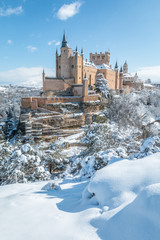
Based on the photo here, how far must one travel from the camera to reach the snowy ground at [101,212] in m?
2.14

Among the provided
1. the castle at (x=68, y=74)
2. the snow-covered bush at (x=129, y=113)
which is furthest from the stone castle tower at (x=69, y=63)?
the snow-covered bush at (x=129, y=113)

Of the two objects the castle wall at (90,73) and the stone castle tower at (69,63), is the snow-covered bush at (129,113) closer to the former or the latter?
the castle wall at (90,73)

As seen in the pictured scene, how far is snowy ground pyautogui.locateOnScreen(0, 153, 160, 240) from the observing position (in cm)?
214

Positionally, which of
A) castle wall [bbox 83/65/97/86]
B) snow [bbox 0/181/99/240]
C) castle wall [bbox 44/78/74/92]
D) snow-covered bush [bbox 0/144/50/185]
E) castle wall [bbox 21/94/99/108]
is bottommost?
snow-covered bush [bbox 0/144/50/185]

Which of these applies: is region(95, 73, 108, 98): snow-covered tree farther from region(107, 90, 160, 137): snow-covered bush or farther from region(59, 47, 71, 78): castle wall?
region(59, 47, 71, 78): castle wall

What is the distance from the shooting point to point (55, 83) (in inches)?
1192

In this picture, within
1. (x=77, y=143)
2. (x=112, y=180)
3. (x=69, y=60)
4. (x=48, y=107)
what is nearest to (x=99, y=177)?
(x=112, y=180)

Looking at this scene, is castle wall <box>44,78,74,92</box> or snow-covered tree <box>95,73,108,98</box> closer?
castle wall <box>44,78,74,92</box>

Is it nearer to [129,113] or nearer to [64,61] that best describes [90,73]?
[64,61]

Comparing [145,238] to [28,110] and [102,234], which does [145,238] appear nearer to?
[102,234]

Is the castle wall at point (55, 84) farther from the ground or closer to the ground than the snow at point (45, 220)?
farther from the ground

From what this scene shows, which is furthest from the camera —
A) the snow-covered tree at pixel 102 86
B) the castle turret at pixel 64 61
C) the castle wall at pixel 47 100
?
the snow-covered tree at pixel 102 86

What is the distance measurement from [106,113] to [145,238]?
88.9 ft

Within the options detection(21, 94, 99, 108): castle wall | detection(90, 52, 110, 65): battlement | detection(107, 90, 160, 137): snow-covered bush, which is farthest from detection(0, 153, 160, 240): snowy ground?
detection(90, 52, 110, 65): battlement
